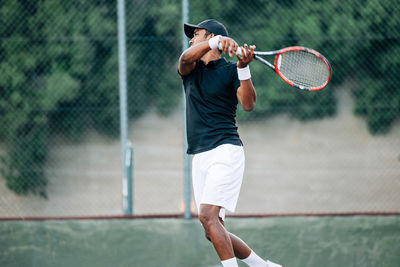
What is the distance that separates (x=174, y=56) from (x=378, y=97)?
3.00m

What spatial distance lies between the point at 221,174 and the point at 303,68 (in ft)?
3.19

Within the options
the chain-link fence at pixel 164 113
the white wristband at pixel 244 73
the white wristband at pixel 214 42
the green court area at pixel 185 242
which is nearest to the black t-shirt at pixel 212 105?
the white wristband at pixel 244 73

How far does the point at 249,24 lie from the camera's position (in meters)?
6.71

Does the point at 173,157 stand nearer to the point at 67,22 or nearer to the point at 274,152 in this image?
the point at 274,152

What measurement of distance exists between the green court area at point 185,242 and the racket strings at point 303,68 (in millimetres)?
1673

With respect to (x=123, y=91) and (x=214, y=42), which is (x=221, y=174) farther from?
(x=123, y=91)

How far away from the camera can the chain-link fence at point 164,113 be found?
613 cm

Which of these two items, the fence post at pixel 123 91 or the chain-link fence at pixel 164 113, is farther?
the chain-link fence at pixel 164 113

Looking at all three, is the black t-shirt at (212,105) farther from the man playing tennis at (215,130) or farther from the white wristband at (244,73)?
the white wristband at (244,73)

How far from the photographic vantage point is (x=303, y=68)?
130 inches

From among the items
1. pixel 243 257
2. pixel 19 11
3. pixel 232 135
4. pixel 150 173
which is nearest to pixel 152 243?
pixel 243 257

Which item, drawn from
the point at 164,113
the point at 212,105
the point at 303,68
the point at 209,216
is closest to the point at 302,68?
the point at 303,68

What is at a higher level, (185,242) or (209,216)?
(209,216)

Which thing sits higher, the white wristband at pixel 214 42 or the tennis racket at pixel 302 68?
the white wristband at pixel 214 42
